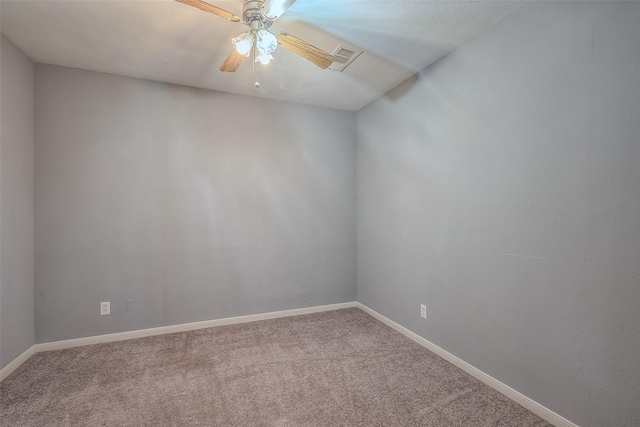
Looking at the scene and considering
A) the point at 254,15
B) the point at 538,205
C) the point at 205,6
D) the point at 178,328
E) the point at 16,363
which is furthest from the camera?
the point at 178,328

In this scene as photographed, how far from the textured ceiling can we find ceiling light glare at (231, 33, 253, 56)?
31cm

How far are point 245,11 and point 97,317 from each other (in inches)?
113

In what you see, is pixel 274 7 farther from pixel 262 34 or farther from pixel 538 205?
pixel 538 205

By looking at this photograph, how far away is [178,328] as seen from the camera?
9.44ft

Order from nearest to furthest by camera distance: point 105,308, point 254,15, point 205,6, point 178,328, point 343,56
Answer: point 205,6, point 254,15, point 343,56, point 105,308, point 178,328

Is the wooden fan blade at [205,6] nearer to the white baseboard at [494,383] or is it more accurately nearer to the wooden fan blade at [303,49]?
the wooden fan blade at [303,49]

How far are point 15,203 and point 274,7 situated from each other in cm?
248

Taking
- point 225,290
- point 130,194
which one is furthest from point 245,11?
point 225,290

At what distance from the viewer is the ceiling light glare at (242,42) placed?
164 centimetres

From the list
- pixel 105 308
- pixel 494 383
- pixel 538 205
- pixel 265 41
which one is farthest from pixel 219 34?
pixel 494 383

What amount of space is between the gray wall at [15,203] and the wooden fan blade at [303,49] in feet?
6.98

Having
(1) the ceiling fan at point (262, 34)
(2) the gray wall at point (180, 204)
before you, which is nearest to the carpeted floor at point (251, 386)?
(2) the gray wall at point (180, 204)

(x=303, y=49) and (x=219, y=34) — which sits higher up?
(x=219, y=34)

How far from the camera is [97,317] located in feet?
8.61
